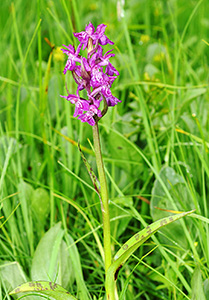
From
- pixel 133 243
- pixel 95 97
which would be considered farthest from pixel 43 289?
pixel 95 97

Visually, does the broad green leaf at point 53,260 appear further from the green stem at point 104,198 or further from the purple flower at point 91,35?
the purple flower at point 91,35

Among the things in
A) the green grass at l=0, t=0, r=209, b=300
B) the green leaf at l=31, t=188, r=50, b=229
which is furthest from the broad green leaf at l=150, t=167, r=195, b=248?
the green leaf at l=31, t=188, r=50, b=229

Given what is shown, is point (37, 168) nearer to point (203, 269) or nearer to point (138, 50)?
point (203, 269)

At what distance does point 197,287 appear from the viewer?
120cm

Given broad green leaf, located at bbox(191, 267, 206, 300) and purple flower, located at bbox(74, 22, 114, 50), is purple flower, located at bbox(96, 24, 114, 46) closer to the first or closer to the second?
purple flower, located at bbox(74, 22, 114, 50)

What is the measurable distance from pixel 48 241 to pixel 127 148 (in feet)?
2.03

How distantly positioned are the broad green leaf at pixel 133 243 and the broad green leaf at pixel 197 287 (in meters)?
0.22

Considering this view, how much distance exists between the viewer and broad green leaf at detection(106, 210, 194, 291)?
1.08 metres

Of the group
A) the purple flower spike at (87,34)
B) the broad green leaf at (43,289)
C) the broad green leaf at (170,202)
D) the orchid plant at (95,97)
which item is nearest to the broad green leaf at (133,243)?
the orchid plant at (95,97)

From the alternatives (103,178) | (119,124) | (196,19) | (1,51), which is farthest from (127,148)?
(196,19)

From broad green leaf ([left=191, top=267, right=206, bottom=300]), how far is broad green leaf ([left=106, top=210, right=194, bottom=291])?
0.22m


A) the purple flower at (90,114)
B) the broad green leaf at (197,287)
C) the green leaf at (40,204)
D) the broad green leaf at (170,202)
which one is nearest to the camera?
the purple flower at (90,114)

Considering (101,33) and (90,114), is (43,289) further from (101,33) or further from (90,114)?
(101,33)

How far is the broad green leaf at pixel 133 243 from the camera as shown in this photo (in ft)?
3.55
